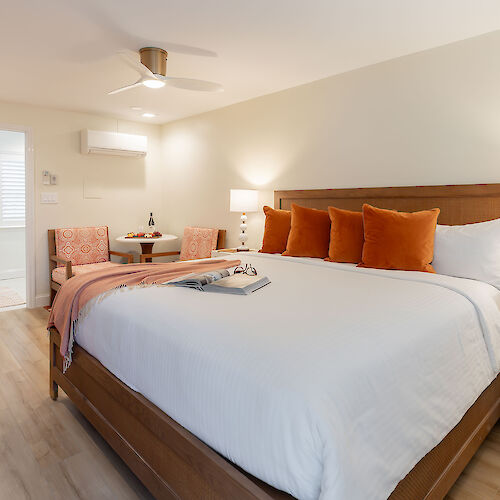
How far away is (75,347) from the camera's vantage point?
2.09 metres

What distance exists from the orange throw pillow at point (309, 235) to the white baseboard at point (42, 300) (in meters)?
3.16

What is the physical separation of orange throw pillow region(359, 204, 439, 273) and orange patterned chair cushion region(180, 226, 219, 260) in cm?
237

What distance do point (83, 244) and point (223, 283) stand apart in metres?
3.36

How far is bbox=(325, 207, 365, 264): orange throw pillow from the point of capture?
2.80 metres

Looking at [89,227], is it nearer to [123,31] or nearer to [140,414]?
[123,31]

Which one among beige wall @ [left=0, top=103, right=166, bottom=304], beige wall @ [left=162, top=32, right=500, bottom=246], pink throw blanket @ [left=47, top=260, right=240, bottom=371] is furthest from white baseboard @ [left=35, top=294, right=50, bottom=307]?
pink throw blanket @ [left=47, top=260, right=240, bottom=371]

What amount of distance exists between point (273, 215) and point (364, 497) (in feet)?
8.68

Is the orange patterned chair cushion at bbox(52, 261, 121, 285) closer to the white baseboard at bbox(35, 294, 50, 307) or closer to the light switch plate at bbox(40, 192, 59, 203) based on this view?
the white baseboard at bbox(35, 294, 50, 307)

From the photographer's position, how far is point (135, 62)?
9.95 feet

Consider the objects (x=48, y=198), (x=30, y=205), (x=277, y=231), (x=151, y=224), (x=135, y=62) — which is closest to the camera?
(x=135, y=62)

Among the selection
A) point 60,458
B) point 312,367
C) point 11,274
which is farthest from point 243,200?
point 11,274

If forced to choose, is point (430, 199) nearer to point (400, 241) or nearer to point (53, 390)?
point (400, 241)

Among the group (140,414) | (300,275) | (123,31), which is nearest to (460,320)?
(300,275)

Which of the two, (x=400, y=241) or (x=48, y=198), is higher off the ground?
(x=48, y=198)
